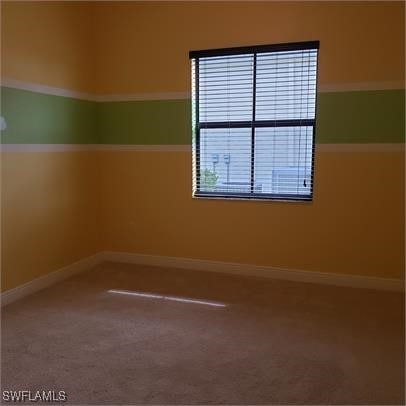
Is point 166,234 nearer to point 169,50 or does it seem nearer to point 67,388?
point 169,50

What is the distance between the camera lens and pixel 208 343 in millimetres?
2455

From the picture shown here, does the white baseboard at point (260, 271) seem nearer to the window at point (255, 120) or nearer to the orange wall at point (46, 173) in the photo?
the orange wall at point (46, 173)

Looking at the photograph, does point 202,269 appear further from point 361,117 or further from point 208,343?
point 361,117

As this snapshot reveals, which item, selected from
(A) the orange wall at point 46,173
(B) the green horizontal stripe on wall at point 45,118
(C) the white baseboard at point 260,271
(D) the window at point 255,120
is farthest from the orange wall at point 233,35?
(C) the white baseboard at point 260,271

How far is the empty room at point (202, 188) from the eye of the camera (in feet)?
8.27

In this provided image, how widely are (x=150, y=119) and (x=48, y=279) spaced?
5.95 feet

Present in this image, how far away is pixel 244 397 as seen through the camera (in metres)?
1.94

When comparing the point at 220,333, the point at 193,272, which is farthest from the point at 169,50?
the point at 220,333

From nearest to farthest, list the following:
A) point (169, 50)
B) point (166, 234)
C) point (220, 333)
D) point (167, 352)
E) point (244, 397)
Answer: point (244, 397) < point (167, 352) < point (220, 333) < point (169, 50) < point (166, 234)

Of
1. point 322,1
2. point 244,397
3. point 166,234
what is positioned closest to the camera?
point 244,397

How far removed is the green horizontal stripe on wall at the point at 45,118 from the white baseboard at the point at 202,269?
4.04 feet

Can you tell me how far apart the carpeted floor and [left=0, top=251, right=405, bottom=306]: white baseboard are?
0.10m

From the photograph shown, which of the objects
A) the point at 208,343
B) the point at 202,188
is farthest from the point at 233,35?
the point at 208,343

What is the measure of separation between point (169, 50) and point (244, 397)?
3070mm
